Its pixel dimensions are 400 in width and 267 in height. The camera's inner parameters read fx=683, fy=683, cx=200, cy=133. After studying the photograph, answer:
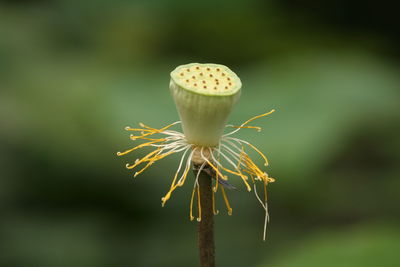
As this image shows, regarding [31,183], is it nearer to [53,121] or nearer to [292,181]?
[53,121]

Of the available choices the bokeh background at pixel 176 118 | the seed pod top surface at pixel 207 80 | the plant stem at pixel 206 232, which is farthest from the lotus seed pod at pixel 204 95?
the bokeh background at pixel 176 118

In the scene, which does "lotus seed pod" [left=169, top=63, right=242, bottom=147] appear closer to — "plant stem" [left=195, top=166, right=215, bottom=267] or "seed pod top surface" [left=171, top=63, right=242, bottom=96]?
"seed pod top surface" [left=171, top=63, right=242, bottom=96]

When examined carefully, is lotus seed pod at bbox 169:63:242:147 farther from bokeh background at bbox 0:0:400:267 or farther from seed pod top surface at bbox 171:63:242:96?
bokeh background at bbox 0:0:400:267

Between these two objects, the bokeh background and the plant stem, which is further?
the bokeh background

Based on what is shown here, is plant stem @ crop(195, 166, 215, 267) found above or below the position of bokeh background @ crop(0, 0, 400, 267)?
below

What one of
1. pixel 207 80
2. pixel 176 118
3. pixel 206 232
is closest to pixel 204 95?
pixel 207 80

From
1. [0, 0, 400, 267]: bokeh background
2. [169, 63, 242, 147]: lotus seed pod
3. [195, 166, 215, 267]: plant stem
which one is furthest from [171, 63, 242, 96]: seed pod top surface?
[0, 0, 400, 267]: bokeh background

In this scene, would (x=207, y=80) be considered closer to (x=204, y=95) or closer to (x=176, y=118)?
(x=204, y=95)
